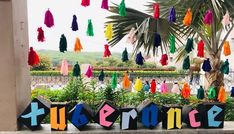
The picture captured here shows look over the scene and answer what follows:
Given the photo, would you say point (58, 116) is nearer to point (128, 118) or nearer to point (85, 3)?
point (128, 118)

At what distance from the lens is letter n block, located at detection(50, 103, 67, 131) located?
2424 millimetres

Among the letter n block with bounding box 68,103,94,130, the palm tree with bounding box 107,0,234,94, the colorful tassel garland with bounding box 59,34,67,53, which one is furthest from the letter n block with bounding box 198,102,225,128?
the colorful tassel garland with bounding box 59,34,67,53

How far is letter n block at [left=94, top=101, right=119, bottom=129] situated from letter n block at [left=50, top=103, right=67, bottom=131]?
0.88 ft

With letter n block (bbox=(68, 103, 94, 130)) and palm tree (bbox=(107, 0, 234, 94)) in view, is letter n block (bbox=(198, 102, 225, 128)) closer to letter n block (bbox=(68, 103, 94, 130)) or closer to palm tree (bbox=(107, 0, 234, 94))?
palm tree (bbox=(107, 0, 234, 94))

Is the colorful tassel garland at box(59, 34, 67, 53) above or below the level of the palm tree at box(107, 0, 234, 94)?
below

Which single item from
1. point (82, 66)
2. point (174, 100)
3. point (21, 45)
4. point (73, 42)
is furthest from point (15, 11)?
point (174, 100)

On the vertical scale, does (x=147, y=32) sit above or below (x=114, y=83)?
above

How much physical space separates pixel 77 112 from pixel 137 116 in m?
0.52

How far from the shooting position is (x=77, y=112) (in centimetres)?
245

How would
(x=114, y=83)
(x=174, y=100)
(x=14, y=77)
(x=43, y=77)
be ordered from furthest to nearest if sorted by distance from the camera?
(x=43, y=77)
(x=174, y=100)
(x=114, y=83)
(x=14, y=77)

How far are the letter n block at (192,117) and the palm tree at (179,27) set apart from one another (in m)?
0.74

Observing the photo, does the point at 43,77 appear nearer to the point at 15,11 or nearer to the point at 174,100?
the point at 174,100

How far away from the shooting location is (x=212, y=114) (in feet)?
8.46

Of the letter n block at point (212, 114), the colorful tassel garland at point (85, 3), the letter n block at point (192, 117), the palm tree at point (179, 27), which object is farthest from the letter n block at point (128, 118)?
the colorful tassel garland at point (85, 3)
